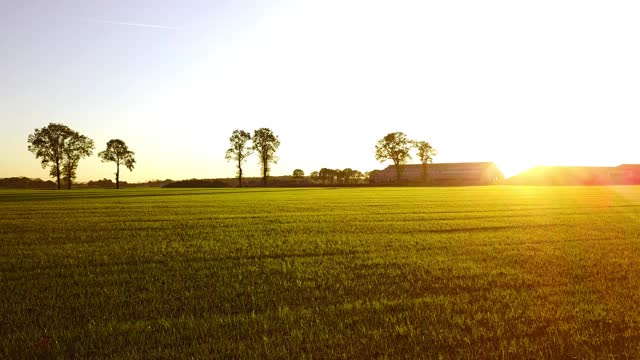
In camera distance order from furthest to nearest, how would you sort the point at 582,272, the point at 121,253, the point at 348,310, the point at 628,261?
the point at 121,253
the point at 628,261
the point at 582,272
the point at 348,310

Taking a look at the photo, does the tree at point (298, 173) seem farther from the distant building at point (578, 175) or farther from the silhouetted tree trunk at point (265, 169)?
the distant building at point (578, 175)

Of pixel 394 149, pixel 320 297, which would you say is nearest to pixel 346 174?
pixel 394 149

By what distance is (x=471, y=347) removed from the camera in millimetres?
5449

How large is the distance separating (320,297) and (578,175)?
14953 centimetres

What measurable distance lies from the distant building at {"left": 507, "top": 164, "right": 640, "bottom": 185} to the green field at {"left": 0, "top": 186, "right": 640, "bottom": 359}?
5150 inches

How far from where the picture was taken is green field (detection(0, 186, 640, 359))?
5.54 metres

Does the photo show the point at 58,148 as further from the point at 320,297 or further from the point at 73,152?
the point at 320,297

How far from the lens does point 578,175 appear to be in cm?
13562

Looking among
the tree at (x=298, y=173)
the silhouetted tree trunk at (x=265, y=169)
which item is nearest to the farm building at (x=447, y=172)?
the tree at (x=298, y=173)

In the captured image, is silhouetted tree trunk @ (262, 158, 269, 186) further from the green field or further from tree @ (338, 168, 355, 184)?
the green field

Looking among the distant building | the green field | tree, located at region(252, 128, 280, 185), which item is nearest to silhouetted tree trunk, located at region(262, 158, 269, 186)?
tree, located at region(252, 128, 280, 185)

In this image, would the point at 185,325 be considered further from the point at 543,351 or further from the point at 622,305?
the point at 622,305

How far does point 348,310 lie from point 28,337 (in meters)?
4.28

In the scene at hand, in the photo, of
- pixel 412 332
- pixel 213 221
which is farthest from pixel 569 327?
pixel 213 221
